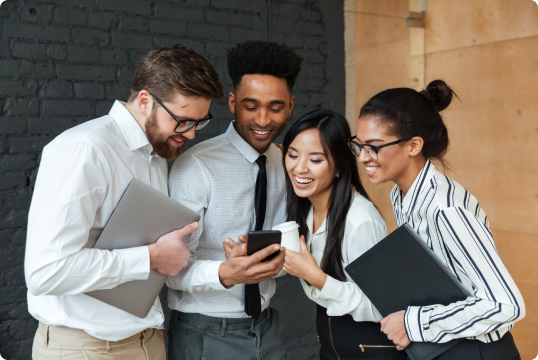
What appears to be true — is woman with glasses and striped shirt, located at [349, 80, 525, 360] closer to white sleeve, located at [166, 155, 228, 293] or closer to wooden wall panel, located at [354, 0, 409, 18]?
white sleeve, located at [166, 155, 228, 293]

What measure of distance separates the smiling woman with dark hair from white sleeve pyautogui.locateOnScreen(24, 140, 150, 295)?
51 cm

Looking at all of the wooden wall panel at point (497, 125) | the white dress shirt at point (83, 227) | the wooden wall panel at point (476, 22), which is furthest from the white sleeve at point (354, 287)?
the wooden wall panel at point (476, 22)

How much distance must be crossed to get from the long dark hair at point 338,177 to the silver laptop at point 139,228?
46cm

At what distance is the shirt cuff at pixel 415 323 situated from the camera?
1287 millimetres

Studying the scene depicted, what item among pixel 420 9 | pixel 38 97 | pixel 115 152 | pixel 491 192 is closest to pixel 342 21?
pixel 420 9

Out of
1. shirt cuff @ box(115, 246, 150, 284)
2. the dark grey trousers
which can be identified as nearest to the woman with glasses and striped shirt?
the dark grey trousers

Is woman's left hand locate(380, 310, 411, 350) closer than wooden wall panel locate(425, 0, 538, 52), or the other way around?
woman's left hand locate(380, 310, 411, 350)

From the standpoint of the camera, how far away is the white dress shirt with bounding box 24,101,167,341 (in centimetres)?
119

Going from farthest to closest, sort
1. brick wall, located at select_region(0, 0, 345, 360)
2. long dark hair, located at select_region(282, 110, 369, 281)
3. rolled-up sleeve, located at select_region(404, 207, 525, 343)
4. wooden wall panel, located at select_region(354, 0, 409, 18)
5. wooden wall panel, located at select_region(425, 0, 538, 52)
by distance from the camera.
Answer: wooden wall panel, located at select_region(354, 0, 409, 18)
wooden wall panel, located at select_region(425, 0, 538, 52)
brick wall, located at select_region(0, 0, 345, 360)
long dark hair, located at select_region(282, 110, 369, 281)
rolled-up sleeve, located at select_region(404, 207, 525, 343)

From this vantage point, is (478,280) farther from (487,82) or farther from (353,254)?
(487,82)

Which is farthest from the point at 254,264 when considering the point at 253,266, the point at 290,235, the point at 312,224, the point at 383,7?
the point at 383,7

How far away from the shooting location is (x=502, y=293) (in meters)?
1.18

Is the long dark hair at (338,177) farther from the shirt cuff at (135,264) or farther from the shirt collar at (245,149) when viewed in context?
the shirt cuff at (135,264)

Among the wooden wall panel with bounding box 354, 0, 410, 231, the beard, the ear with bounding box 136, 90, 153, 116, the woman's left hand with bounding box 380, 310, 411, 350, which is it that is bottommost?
the woman's left hand with bounding box 380, 310, 411, 350
